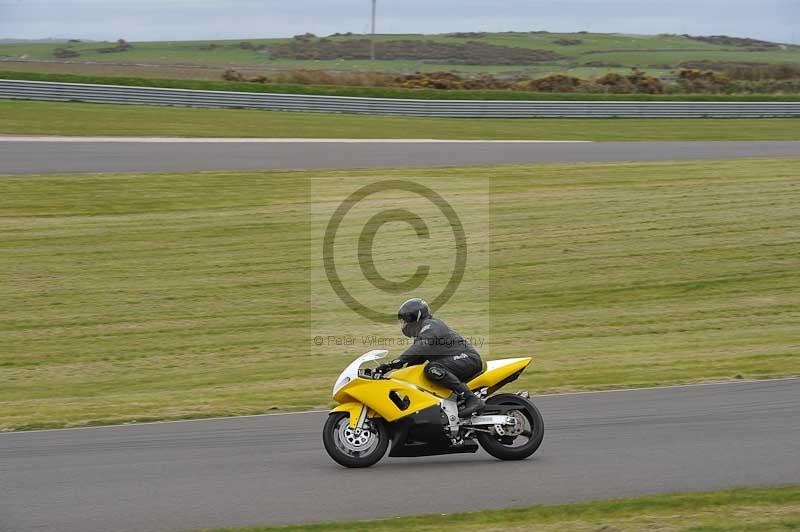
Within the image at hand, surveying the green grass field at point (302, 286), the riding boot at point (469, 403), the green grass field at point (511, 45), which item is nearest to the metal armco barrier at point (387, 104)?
the green grass field at point (302, 286)

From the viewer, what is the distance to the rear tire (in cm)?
888

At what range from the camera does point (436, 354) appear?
8.84 m

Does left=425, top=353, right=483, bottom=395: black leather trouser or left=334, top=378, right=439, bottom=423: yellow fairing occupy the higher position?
left=425, top=353, right=483, bottom=395: black leather trouser

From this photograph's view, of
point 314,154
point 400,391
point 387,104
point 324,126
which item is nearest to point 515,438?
point 400,391

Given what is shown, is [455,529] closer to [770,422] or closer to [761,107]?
[770,422]

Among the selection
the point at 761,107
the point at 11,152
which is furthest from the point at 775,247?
the point at 761,107

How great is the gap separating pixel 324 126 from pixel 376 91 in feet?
34.0

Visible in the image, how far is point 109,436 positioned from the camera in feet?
33.5

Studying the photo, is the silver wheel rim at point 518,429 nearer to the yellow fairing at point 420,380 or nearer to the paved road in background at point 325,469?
the paved road in background at point 325,469

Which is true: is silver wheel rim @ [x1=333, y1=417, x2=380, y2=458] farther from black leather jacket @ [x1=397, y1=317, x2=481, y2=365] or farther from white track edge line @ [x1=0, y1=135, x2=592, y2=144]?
white track edge line @ [x1=0, y1=135, x2=592, y2=144]

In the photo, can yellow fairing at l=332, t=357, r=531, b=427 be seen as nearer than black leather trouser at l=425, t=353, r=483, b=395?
Yes

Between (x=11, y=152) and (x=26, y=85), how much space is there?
11.8m

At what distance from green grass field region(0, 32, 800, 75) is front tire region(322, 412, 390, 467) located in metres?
72.1

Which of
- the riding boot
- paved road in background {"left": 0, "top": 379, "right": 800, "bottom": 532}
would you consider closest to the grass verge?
paved road in background {"left": 0, "top": 379, "right": 800, "bottom": 532}
